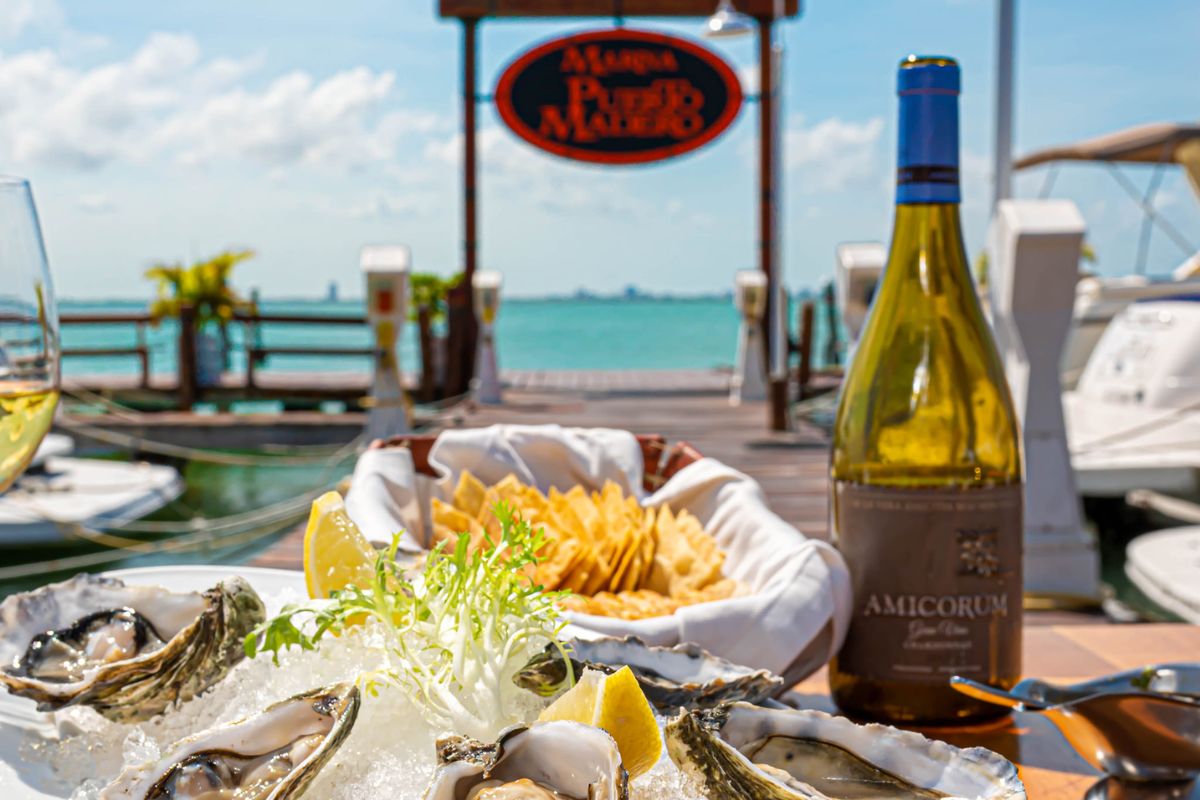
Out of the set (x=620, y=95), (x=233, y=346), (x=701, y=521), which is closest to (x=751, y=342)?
(x=620, y=95)

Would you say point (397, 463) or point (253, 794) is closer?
point (253, 794)

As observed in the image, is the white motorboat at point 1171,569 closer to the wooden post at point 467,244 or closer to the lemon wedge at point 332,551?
the lemon wedge at point 332,551

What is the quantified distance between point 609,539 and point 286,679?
1.70 feet

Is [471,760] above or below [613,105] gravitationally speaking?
below

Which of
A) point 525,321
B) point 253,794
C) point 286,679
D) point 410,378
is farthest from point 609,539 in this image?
point 525,321

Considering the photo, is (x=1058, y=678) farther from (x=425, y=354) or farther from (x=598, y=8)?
(x=425, y=354)

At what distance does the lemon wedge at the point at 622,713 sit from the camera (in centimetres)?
50

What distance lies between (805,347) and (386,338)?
4.96 meters

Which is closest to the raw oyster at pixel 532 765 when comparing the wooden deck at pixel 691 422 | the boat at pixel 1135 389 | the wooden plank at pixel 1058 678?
the wooden plank at pixel 1058 678

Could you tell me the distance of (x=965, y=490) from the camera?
0.85m

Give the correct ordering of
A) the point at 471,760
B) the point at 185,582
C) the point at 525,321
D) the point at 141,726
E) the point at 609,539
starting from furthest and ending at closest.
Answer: the point at 525,321, the point at 609,539, the point at 185,582, the point at 141,726, the point at 471,760

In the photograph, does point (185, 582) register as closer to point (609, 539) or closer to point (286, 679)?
point (286, 679)

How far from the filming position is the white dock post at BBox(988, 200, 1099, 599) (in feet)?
9.05

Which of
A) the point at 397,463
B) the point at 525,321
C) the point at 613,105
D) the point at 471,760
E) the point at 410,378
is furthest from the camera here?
the point at 525,321
